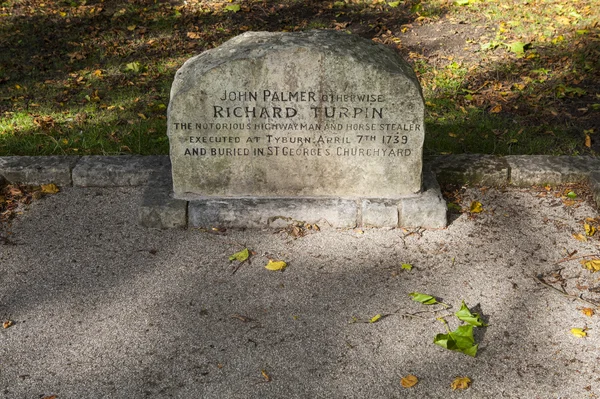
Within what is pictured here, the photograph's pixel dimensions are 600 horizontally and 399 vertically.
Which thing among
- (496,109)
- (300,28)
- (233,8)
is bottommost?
(496,109)

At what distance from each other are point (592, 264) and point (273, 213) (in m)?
1.93

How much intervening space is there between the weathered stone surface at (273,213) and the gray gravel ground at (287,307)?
0.09 metres

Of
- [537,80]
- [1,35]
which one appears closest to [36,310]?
[537,80]

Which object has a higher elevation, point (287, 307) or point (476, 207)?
point (476, 207)

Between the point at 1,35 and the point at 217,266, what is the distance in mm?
6003

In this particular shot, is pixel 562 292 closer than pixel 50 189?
Yes

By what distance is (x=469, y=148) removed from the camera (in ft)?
18.4

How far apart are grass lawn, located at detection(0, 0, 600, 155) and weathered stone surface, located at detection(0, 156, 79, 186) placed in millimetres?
499

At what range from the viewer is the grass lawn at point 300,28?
5910mm

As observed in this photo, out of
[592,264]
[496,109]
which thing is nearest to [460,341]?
[592,264]

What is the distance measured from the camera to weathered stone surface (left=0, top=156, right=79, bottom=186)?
5055 mm

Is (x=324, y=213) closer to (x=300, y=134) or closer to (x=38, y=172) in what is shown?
(x=300, y=134)

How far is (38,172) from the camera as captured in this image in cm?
505

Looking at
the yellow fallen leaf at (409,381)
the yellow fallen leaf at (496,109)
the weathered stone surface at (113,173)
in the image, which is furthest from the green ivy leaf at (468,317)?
the yellow fallen leaf at (496,109)
